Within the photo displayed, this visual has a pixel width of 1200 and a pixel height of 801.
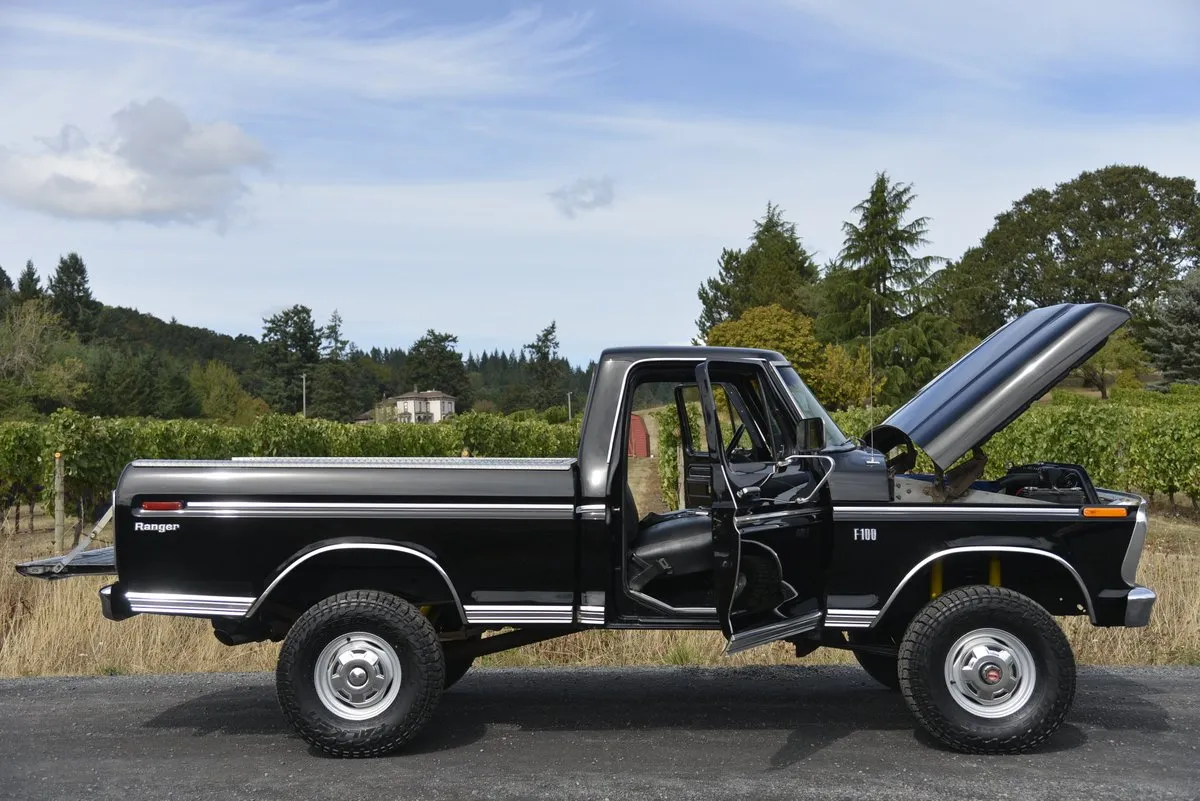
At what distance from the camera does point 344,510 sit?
19.4ft

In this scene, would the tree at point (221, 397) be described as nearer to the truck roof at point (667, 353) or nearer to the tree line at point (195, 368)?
the tree line at point (195, 368)

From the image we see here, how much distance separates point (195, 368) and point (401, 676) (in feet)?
383

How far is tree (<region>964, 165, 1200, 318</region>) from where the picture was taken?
74.1 meters

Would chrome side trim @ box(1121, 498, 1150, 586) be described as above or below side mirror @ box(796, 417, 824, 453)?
below

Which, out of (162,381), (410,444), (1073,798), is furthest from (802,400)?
(162,381)

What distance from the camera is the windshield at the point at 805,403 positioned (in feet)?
21.1

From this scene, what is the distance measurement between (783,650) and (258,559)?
455 centimetres

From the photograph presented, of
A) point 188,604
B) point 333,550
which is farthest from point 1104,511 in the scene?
point 188,604

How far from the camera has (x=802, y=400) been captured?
6496 mm

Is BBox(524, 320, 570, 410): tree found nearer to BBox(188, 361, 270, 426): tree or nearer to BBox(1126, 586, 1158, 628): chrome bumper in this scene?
BBox(188, 361, 270, 426): tree

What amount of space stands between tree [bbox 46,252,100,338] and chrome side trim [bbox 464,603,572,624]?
12824 cm

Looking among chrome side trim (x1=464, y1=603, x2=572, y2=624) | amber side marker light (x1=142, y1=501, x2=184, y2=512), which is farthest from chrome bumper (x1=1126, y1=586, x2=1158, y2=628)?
amber side marker light (x1=142, y1=501, x2=184, y2=512)

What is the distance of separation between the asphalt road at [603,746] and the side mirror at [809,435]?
158cm

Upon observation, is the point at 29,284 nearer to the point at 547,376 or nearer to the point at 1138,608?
the point at 547,376
